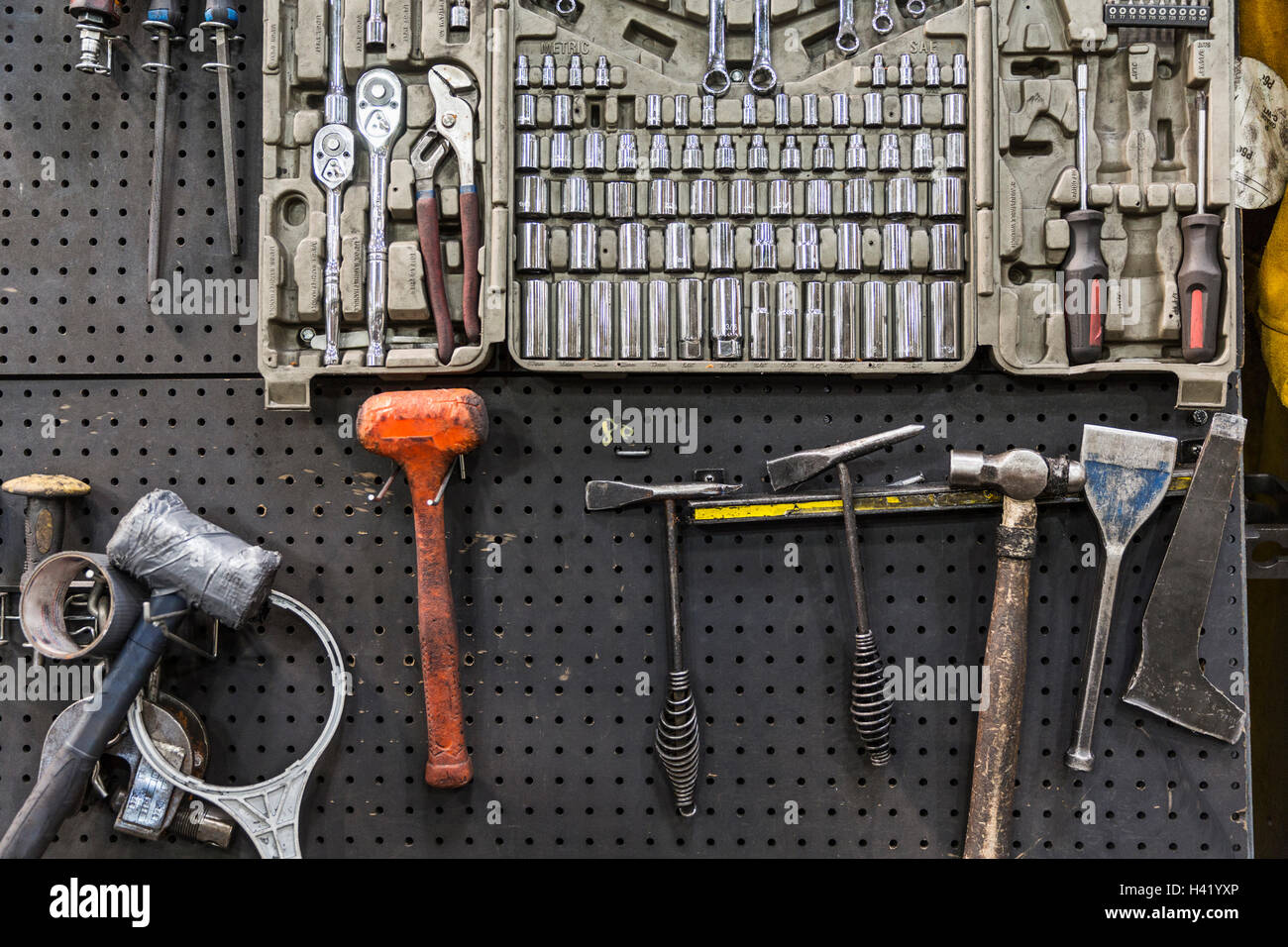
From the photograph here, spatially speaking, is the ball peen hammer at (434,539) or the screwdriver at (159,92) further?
the screwdriver at (159,92)

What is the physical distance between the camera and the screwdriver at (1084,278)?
189cm

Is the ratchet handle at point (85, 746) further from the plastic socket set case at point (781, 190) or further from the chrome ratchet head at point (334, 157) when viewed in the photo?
the chrome ratchet head at point (334, 157)

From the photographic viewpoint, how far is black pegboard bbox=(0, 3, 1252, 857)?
196 centimetres

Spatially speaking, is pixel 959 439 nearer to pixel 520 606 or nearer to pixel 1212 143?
pixel 1212 143

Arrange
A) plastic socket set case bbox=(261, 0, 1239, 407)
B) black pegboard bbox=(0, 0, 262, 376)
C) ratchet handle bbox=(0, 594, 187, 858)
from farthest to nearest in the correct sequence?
1. black pegboard bbox=(0, 0, 262, 376)
2. plastic socket set case bbox=(261, 0, 1239, 407)
3. ratchet handle bbox=(0, 594, 187, 858)

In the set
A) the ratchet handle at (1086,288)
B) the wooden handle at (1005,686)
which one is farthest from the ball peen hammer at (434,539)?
the ratchet handle at (1086,288)

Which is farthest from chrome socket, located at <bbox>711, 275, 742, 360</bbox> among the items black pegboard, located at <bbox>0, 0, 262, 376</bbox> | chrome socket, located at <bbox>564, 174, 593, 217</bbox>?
black pegboard, located at <bbox>0, 0, 262, 376</bbox>

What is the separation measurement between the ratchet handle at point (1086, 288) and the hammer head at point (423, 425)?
124 cm

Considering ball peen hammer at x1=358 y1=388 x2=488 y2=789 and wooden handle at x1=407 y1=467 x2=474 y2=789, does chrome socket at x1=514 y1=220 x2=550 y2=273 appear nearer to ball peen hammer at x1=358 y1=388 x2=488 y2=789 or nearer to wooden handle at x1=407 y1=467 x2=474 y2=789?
ball peen hammer at x1=358 y1=388 x2=488 y2=789

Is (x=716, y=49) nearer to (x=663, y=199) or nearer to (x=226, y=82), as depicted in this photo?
(x=663, y=199)

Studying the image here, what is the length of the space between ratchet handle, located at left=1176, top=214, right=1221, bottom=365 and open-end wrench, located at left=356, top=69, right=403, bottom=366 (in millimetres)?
1664

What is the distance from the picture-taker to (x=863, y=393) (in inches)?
78.1

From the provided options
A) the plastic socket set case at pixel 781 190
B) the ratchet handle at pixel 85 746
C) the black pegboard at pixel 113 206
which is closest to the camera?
the ratchet handle at pixel 85 746

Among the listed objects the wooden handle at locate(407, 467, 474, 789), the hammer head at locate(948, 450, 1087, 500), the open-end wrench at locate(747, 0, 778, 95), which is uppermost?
the open-end wrench at locate(747, 0, 778, 95)
